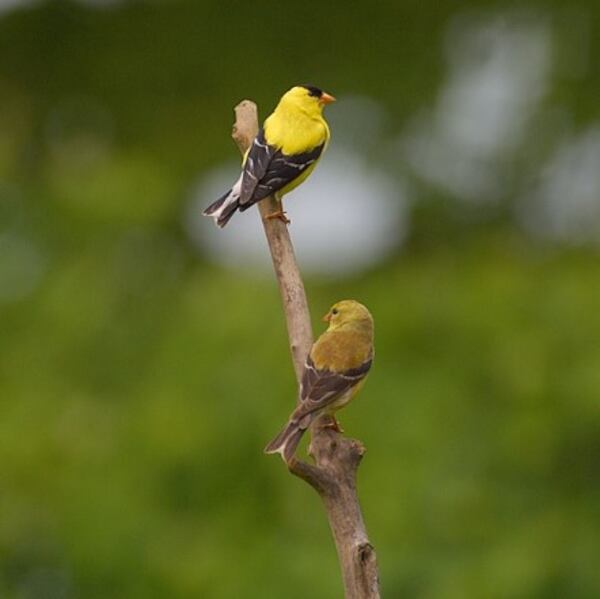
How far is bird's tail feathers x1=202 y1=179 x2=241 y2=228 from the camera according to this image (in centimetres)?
518

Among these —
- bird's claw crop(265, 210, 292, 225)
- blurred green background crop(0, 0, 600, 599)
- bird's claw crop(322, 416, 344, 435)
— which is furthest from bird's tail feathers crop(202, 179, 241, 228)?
blurred green background crop(0, 0, 600, 599)

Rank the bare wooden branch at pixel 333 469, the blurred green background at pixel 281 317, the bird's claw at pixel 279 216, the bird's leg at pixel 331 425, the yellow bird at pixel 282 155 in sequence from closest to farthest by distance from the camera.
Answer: the bare wooden branch at pixel 333 469, the bird's leg at pixel 331 425, the bird's claw at pixel 279 216, the yellow bird at pixel 282 155, the blurred green background at pixel 281 317

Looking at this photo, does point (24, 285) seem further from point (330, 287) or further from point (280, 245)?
point (280, 245)

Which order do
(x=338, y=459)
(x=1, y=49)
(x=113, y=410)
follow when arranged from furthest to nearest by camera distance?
(x=1, y=49) < (x=113, y=410) < (x=338, y=459)

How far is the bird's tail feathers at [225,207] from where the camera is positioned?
A: 518 cm

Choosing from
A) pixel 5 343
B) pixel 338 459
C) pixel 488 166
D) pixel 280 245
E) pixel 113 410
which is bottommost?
pixel 338 459

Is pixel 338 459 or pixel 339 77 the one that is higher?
pixel 339 77

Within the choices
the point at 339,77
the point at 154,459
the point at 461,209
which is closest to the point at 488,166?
the point at 461,209

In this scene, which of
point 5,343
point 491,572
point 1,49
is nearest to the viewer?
point 491,572

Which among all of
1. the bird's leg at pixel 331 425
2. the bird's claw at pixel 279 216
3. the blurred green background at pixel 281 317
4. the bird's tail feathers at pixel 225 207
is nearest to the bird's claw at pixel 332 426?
the bird's leg at pixel 331 425

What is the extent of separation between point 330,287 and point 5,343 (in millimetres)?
2521

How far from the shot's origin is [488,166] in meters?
14.4

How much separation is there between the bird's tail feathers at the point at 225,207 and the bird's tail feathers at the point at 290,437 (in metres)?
0.95

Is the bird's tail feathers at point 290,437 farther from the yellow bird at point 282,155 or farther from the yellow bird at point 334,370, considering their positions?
the yellow bird at point 282,155
